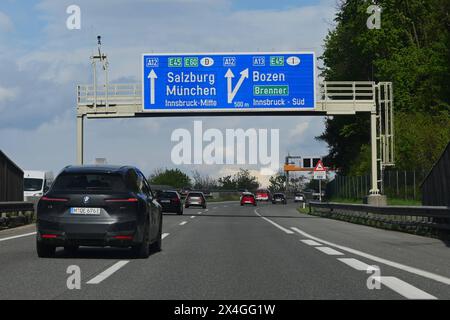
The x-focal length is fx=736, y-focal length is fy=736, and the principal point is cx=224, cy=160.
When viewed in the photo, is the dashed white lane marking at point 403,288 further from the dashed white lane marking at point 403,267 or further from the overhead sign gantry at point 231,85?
the overhead sign gantry at point 231,85

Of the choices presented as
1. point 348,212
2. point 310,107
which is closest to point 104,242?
point 348,212

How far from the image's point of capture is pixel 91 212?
11.7 meters

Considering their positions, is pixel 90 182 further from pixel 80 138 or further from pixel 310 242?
pixel 80 138

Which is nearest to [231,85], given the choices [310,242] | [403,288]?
[310,242]

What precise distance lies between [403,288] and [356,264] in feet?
9.39

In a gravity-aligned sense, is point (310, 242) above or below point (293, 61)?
below

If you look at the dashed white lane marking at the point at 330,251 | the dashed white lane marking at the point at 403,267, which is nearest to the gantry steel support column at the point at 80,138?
the dashed white lane marking at the point at 403,267

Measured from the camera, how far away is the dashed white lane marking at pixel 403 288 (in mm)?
7950

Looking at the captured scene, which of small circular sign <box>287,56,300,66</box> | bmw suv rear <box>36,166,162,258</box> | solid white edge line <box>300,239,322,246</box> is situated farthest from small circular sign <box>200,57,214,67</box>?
bmw suv rear <box>36,166,162,258</box>

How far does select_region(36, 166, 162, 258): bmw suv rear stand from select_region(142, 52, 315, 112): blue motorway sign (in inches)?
909

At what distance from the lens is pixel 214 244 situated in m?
16.1

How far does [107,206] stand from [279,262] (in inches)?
114

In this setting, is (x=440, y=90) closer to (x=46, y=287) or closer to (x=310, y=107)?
(x=310, y=107)

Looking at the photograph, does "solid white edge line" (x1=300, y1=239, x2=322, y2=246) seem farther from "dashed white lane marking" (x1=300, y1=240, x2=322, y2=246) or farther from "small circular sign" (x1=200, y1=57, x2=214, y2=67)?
"small circular sign" (x1=200, y1=57, x2=214, y2=67)
